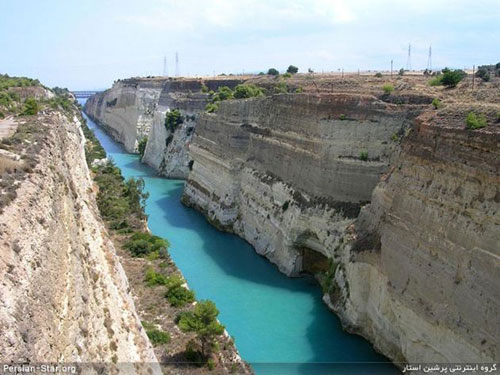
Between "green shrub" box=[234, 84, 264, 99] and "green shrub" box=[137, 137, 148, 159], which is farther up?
"green shrub" box=[234, 84, 264, 99]

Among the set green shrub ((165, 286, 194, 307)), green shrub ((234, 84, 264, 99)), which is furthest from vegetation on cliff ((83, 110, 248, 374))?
green shrub ((234, 84, 264, 99))

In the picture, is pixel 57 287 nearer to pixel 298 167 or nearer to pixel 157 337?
pixel 157 337

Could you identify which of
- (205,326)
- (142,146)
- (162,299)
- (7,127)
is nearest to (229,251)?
(162,299)

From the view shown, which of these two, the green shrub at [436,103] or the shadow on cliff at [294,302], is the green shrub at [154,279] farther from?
the green shrub at [436,103]

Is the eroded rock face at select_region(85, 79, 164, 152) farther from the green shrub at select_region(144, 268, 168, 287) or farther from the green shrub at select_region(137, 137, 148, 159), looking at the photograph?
the green shrub at select_region(144, 268, 168, 287)

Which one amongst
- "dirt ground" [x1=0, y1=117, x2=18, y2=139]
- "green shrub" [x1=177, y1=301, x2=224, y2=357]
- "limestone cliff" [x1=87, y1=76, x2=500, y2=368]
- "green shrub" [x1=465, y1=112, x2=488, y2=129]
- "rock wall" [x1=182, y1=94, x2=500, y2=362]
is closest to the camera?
"rock wall" [x1=182, y1=94, x2=500, y2=362]

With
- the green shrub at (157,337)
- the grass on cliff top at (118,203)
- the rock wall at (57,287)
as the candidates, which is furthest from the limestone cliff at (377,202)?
the rock wall at (57,287)
